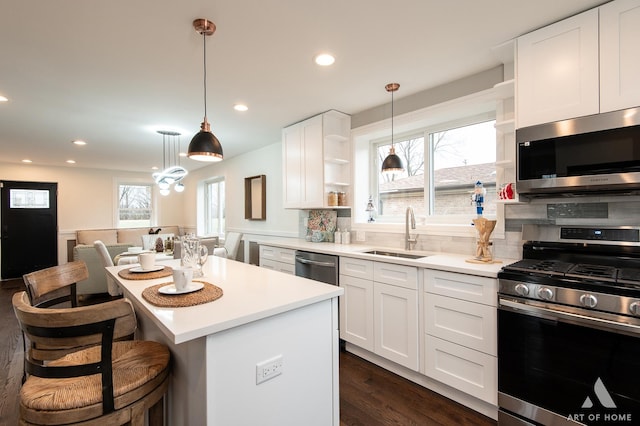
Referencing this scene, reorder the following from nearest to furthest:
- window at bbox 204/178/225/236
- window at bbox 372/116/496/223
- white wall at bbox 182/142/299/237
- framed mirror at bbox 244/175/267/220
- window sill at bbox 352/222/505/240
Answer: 1. window sill at bbox 352/222/505/240
2. window at bbox 372/116/496/223
3. white wall at bbox 182/142/299/237
4. framed mirror at bbox 244/175/267/220
5. window at bbox 204/178/225/236

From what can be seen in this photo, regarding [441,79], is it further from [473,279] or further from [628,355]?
[628,355]

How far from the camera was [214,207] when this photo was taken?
717cm

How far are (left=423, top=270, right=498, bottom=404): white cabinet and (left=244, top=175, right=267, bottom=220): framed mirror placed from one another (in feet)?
11.1

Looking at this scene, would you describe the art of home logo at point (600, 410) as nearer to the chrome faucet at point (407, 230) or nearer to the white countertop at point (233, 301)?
the white countertop at point (233, 301)

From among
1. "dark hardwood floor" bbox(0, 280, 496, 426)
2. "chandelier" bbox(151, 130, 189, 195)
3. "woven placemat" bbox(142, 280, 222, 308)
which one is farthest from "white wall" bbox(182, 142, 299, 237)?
"woven placemat" bbox(142, 280, 222, 308)

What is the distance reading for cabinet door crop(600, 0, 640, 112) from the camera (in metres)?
1.58

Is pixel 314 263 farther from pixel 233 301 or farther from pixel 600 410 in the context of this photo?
pixel 600 410

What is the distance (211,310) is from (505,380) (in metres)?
1.71

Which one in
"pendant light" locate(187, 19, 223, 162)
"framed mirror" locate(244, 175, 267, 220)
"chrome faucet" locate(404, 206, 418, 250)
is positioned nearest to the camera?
"pendant light" locate(187, 19, 223, 162)

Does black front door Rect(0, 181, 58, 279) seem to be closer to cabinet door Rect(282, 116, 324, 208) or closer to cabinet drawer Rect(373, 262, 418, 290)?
cabinet door Rect(282, 116, 324, 208)

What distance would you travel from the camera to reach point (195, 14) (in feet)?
5.66

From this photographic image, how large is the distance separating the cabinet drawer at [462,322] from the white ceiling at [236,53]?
173 cm

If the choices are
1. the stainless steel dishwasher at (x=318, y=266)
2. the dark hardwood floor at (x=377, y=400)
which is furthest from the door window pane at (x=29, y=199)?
the stainless steel dishwasher at (x=318, y=266)

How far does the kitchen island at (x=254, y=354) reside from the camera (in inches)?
42.9
